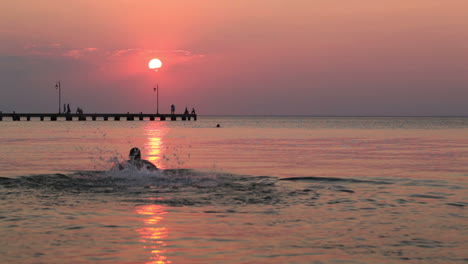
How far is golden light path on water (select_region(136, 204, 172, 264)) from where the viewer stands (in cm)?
1041

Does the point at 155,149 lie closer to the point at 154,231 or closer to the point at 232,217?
the point at 232,217

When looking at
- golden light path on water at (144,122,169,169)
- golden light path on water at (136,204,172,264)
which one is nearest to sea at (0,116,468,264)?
golden light path on water at (136,204,172,264)

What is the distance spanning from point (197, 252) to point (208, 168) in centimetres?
1821

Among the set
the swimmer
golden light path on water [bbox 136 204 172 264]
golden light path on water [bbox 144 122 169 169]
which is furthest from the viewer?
golden light path on water [bbox 144 122 169 169]

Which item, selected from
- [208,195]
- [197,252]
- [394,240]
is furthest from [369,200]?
[197,252]

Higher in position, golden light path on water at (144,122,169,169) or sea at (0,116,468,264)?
sea at (0,116,468,264)

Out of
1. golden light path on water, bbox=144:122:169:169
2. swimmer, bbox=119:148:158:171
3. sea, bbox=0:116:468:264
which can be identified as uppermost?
swimmer, bbox=119:148:158:171

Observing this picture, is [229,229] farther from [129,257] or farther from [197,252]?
[129,257]

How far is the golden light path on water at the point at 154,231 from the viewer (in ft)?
34.2

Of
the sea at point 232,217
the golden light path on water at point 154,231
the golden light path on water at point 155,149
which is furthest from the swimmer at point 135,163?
the golden light path on water at point 154,231

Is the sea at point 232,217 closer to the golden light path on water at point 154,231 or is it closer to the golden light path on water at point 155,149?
the golden light path on water at point 154,231

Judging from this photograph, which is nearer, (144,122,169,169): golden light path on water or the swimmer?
the swimmer

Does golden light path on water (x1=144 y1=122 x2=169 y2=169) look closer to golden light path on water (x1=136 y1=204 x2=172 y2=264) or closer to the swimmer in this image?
the swimmer

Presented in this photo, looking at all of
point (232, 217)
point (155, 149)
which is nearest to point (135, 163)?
point (232, 217)
